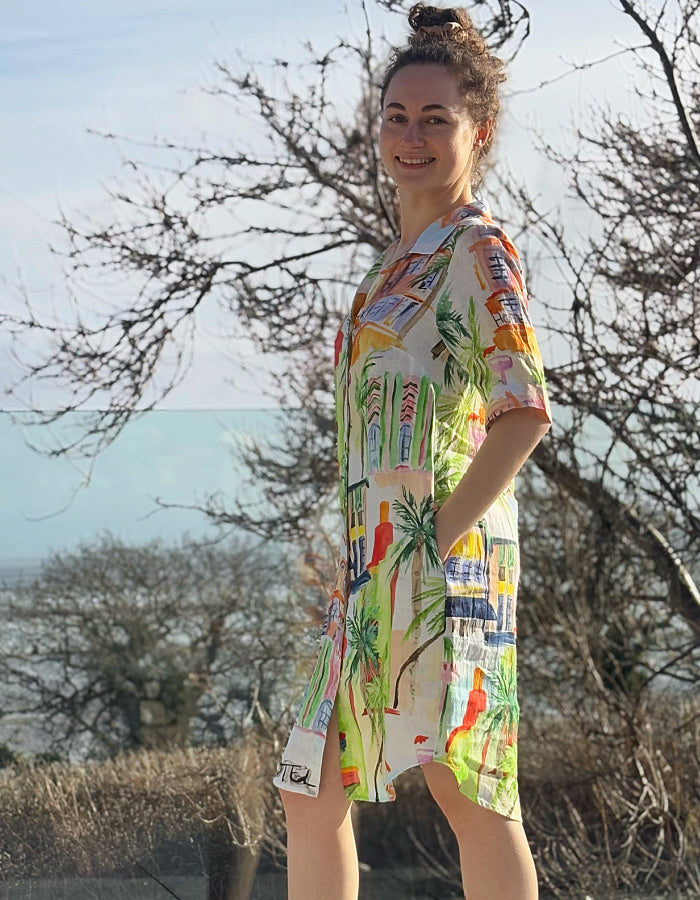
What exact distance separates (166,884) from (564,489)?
1616 mm

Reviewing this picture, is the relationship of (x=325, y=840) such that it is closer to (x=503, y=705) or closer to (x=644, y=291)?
(x=503, y=705)

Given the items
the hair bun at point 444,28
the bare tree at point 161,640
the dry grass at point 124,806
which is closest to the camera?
the hair bun at point 444,28

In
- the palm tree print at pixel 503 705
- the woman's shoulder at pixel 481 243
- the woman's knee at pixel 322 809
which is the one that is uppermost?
the woman's shoulder at pixel 481 243

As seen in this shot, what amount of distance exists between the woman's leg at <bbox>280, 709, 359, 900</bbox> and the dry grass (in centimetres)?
110

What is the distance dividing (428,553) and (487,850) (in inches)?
14.8

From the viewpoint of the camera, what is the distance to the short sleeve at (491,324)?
1.45 metres

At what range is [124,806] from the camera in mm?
2857

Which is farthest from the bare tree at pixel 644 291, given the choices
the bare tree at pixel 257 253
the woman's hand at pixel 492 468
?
the woman's hand at pixel 492 468

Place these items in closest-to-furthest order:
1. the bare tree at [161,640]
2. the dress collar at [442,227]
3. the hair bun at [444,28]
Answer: the dress collar at [442,227] < the hair bun at [444,28] < the bare tree at [161,640]

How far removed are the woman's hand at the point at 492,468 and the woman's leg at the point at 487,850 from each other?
0.31 metres

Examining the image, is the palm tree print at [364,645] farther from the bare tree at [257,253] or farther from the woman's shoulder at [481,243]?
the bare tree at [257,253]

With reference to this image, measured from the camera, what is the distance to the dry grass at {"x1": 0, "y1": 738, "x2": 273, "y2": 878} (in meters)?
2.53

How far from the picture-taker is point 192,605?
3.53 m

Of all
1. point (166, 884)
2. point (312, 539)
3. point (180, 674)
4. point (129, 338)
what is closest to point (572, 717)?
point (312, 539)
